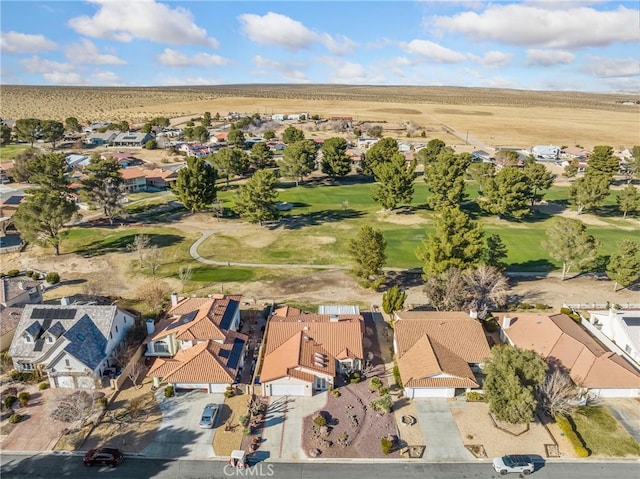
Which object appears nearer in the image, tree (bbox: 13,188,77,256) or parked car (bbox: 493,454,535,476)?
parked car (bbox: 493,454,535,476)

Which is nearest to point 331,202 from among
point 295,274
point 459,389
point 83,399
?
point 295,274

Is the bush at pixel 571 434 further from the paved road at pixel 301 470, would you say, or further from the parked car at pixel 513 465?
the parked car at pixel 513 465

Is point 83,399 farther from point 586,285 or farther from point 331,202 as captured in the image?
point 331,202

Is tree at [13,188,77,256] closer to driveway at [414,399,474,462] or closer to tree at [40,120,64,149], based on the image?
driveway at [414,399,474,462]

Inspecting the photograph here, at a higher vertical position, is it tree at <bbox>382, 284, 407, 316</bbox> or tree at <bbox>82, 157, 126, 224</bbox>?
tree at <bbox>82, 157, 126, 224</bbox>

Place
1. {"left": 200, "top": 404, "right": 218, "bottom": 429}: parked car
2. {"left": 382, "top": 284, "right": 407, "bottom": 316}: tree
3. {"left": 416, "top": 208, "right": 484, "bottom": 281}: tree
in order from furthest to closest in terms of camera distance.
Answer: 1. {"left": 416, "top": 208, "right": 484, "bottom": 281}: tree
2. {"left": 382, "top": 284, "right": 407, "bottom": 316}: tree
3. {"left": 200, "top": 404, "right": 218, "bottom": 429}: parked car

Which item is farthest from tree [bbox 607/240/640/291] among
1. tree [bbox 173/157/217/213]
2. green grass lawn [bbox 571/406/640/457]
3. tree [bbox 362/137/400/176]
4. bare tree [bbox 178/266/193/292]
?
tree [bbox 173/157/217/213]

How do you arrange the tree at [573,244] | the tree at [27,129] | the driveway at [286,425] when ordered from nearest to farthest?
the driveway at [286,425]
the tree at [573,244]
the tree at [27,129]

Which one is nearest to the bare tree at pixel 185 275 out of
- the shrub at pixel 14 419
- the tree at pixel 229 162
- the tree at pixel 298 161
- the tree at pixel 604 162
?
the shrub at pixel 14 419
